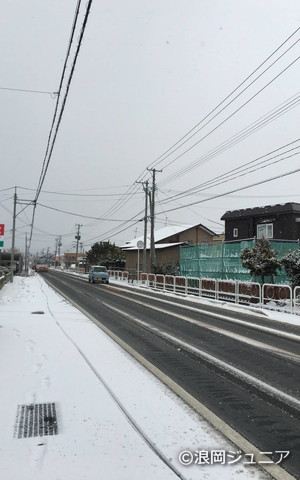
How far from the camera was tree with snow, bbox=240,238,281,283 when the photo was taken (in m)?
17.2

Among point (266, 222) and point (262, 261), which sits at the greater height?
point (266, 222)

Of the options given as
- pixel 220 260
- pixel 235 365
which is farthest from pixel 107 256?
pixel 235 365

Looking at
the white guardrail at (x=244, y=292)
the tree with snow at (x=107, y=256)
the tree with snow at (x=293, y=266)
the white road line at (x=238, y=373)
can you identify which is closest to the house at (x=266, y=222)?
the white guardrail at (x=244, y=292)

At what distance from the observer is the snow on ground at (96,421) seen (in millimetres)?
3262

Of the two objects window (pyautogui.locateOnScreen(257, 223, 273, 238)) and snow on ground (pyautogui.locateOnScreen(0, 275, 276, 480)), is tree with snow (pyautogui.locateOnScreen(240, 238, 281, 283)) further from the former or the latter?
window (pyautogui.locateOnScreen(257, 223, 273, 238))

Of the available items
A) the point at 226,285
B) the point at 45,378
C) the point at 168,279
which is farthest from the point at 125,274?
the point at 45,378

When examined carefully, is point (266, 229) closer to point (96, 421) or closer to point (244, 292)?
point (244, 292)

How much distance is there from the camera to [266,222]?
33219 mm

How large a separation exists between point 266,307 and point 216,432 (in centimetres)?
1270

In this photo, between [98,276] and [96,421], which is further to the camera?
[98,276]

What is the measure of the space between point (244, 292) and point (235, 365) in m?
11.5

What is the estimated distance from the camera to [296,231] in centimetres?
3103

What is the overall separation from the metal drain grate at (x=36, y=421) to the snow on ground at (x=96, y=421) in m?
0.08

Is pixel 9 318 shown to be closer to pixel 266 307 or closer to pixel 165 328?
pixel 165 328
